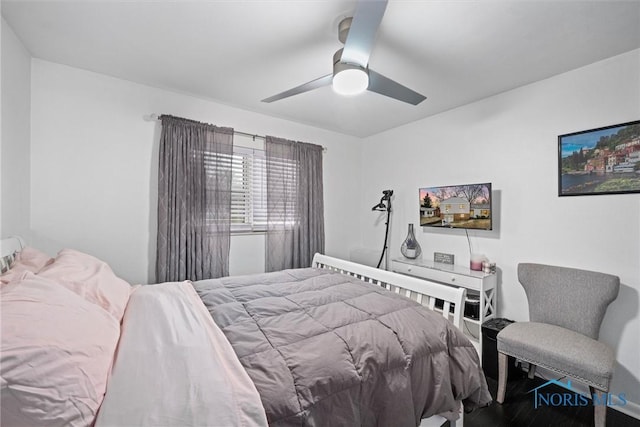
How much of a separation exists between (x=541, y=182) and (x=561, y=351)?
1356 mm

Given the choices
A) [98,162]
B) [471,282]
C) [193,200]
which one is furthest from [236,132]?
[471,282]

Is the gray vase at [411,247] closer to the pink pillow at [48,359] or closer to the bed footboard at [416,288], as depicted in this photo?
the bed footboard at [416,288]

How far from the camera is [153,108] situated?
252cm

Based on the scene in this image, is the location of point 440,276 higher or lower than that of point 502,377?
higher

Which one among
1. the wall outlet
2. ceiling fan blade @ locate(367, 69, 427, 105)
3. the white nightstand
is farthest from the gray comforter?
the wall outlet

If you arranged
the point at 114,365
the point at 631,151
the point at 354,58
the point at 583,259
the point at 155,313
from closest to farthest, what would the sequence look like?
the point at 114,365 < the point at 155,313 < the point at 354,58 < the point at 631,151 < the point at 583,259

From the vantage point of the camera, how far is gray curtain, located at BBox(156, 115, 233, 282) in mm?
2486

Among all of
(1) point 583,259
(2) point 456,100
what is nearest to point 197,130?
(2) point 456,100

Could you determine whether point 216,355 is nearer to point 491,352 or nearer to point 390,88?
point 390,88

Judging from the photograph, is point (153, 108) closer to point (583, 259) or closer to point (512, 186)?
point (512, 186)

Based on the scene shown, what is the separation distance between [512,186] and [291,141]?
2.38 metres

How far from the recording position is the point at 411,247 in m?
3.15

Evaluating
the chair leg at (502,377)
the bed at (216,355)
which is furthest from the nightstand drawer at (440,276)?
the bed at (216,355)

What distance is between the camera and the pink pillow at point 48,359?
60 cm
